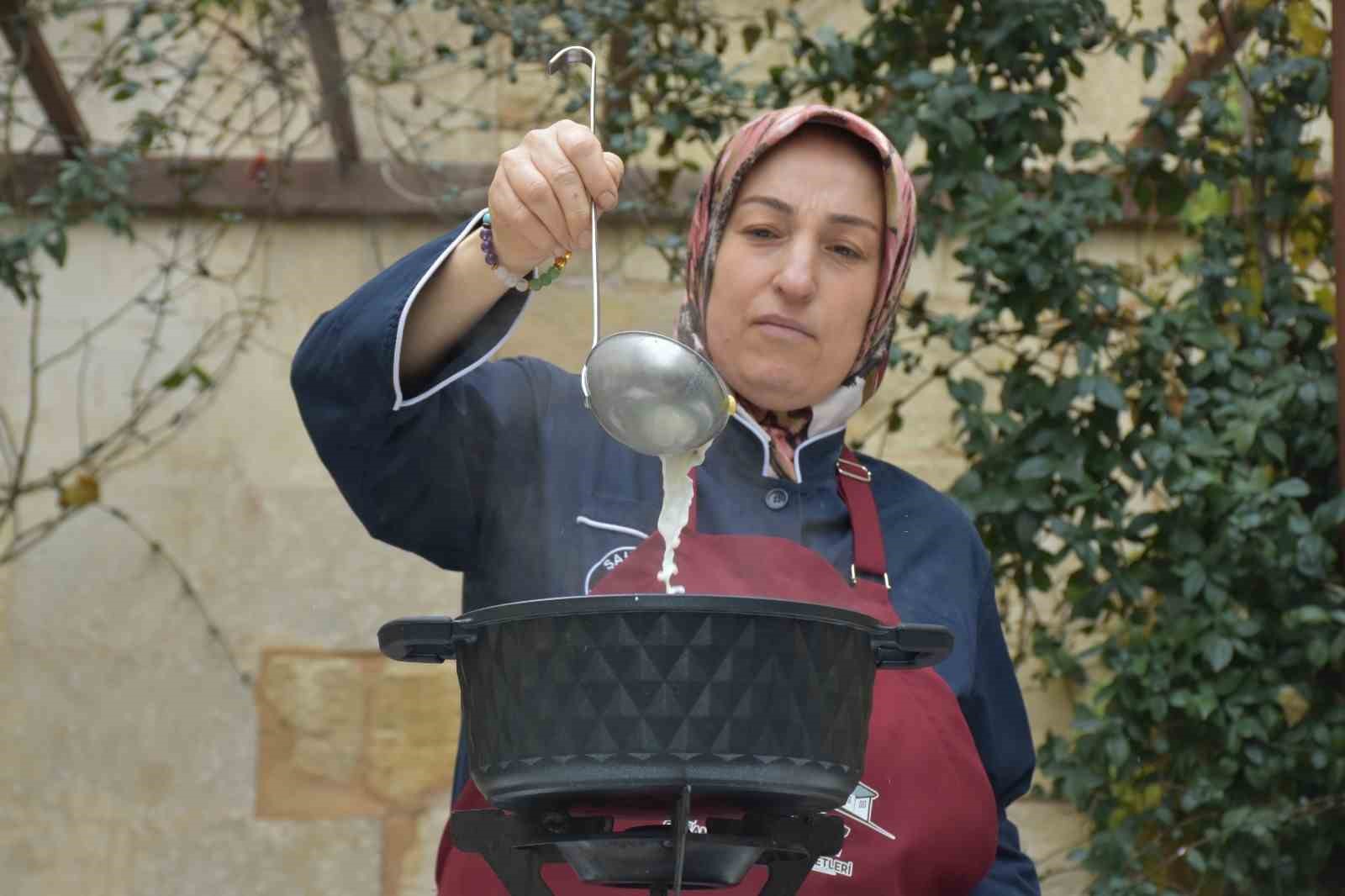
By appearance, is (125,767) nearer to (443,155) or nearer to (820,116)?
(443,155)

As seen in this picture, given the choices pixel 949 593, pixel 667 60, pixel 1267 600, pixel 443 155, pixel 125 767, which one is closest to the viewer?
pixel 949 593

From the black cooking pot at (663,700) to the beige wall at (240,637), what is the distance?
246cm

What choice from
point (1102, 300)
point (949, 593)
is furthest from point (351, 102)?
point (949, 593)

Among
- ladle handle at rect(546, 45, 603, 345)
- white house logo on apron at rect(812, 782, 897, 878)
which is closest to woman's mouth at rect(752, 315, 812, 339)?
ladle handle at rect(546, 45, 603, 345)

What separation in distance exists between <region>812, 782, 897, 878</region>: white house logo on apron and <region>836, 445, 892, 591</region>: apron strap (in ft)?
0.70

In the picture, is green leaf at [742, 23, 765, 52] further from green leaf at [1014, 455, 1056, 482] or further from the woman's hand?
the woman's hand

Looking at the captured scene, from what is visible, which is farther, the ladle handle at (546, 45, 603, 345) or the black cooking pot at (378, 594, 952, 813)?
the ladle handle at (546, 45, 603, 345)

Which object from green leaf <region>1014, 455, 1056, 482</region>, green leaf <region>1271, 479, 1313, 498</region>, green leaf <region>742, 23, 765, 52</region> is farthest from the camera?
green leaf <region>742, 23, 765, 52</region>

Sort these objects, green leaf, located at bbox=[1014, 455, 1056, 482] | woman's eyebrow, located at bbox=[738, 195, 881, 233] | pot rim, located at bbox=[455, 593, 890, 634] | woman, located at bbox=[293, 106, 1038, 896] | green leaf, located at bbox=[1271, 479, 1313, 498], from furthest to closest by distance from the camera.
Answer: green leaf, located at bbox=[1014, 455, 1056, 482] → green leaf, located at bbox=[1271, 479, 1313, 498] → woman's eyebrow, located at bbox=[738, 195, 881, 233] → woman, located at bbox=[293, 106, 1038, 896] → pot rim, located at bbox=[455, 593, 890, 634]

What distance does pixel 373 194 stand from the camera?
3738 mm

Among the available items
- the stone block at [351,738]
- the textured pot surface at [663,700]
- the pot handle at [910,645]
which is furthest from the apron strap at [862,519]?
the stone block at [351,738]

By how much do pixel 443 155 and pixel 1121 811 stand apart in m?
1.98

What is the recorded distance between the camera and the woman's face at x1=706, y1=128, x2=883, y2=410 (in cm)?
172

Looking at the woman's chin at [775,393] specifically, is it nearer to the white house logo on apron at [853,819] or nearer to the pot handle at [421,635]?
the white house logo on apron at [853,819]
